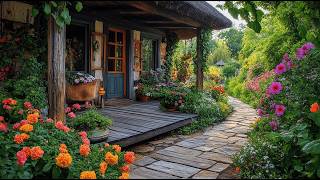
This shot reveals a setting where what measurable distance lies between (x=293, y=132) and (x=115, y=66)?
6.02 meters

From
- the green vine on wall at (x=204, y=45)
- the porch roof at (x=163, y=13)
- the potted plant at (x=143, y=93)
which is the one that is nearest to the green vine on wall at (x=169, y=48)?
the porch roof at (x=163, y=13)

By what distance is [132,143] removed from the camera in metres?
5.09

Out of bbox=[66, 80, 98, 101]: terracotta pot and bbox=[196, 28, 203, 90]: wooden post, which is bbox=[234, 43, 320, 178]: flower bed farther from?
bbox=[66, 80, 98, 101]: terracotta pot

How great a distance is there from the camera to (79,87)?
700cm

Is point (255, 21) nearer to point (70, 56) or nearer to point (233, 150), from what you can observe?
point (233, 150)

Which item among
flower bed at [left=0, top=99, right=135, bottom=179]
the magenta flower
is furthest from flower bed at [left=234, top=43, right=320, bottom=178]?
flower bed at [left=0, top=99, right=135, bottom=179]

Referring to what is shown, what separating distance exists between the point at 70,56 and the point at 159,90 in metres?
3.14

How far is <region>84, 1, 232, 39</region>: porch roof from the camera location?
158 inches

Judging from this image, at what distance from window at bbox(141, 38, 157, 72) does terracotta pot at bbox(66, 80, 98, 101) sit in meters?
3.58

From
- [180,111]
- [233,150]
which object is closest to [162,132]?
[233,150]

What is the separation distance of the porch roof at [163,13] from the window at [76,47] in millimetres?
484

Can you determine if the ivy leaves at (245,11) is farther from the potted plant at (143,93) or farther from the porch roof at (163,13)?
the potted plant at (143,93)

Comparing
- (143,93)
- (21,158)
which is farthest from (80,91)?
(21,158)

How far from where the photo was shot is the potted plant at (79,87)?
695 cm
